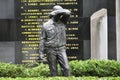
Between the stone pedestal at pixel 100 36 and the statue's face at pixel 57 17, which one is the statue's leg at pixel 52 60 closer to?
the statue's face at pixel 57 17

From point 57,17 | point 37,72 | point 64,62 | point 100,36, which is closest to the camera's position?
point 64,62

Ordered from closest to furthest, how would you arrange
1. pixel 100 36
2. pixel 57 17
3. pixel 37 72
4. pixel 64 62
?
pixel 64 62, pixel 57 17, pixel 37 72, pixel 100 36

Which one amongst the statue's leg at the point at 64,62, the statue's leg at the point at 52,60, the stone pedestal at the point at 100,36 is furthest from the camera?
the stone pedestal at the point at 100,36

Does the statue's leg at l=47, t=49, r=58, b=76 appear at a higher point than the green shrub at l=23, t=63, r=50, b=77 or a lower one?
higher

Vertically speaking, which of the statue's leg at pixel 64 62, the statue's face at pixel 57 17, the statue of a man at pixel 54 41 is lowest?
the statue's leg at pixel 64 62

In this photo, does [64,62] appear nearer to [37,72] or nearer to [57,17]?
[57,17]

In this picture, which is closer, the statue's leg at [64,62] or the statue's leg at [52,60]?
the statue's leg at [64,62]

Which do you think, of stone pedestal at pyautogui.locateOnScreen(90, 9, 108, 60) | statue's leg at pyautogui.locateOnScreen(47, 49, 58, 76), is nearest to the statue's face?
statue's leg at pyautogui.locateOnScreen(47, 49, 58, 76)

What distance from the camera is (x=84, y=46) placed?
16.1 m

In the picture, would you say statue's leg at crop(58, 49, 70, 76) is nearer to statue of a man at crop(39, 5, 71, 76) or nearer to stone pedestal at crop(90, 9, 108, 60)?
statue of a man at crop(39, 5, 71, 76)

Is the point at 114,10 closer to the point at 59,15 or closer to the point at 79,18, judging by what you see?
the point at 79,18

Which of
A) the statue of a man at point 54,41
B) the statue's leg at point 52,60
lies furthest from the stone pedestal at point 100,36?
the statue's leg at point 52,60

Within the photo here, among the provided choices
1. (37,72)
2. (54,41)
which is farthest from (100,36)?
(54,41)

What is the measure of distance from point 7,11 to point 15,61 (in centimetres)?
175
